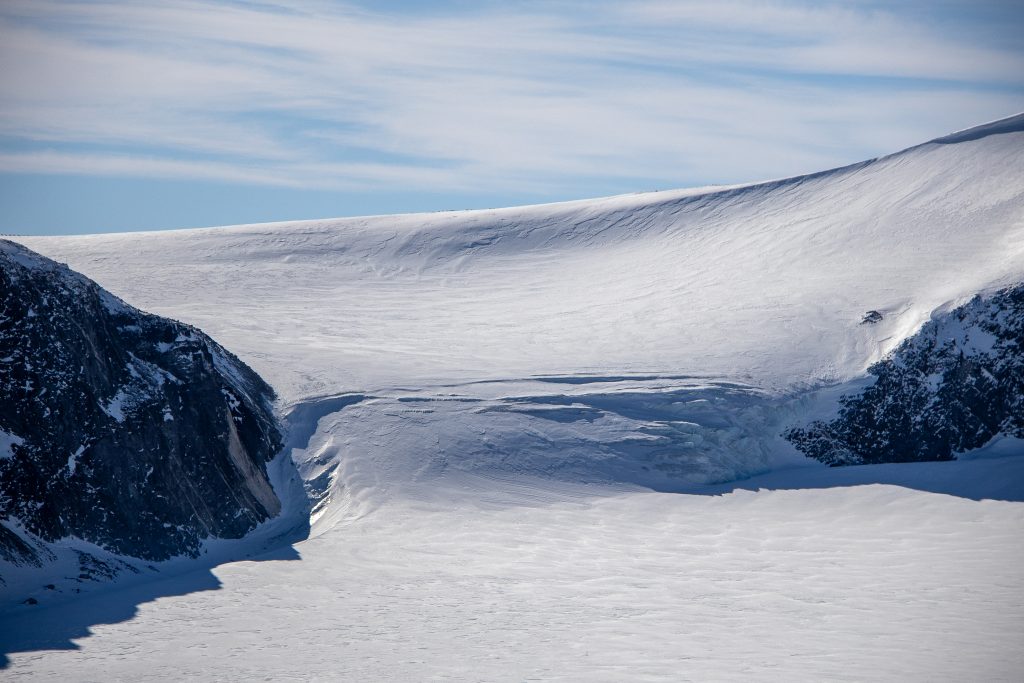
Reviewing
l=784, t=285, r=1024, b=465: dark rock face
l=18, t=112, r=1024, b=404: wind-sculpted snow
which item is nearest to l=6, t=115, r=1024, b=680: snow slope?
l=18, t=112, r=1024, b=404: wind-sculpted snow

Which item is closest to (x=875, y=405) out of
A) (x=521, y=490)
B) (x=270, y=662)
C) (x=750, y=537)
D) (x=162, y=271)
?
(x=750, y=537)

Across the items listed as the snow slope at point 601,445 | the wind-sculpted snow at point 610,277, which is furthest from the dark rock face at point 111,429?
the wind-sculpted snow at point 610,277

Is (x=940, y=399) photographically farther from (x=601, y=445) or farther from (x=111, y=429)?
(x=111, y=429)

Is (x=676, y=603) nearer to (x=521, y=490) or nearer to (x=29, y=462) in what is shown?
(x=521, y=490)

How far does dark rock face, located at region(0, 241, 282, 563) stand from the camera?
19500 mm

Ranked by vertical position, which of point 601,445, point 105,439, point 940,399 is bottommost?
point 601,445

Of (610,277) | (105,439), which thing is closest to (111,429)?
(105,439)

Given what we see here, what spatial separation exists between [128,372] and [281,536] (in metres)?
4.74

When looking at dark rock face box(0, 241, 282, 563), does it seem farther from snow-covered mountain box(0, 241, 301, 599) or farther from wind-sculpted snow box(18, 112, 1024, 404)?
wind-sculpted snow box(18, 112, 1024, 404)

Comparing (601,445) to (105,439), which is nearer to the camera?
(105,439)

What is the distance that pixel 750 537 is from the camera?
2211 centimetres

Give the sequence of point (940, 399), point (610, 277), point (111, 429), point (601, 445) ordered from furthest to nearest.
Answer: point (610, 277) → point (940, 399) → point (601, 445) → point (111, 429)

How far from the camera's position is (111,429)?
826 inches

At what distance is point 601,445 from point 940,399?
8.52 m
